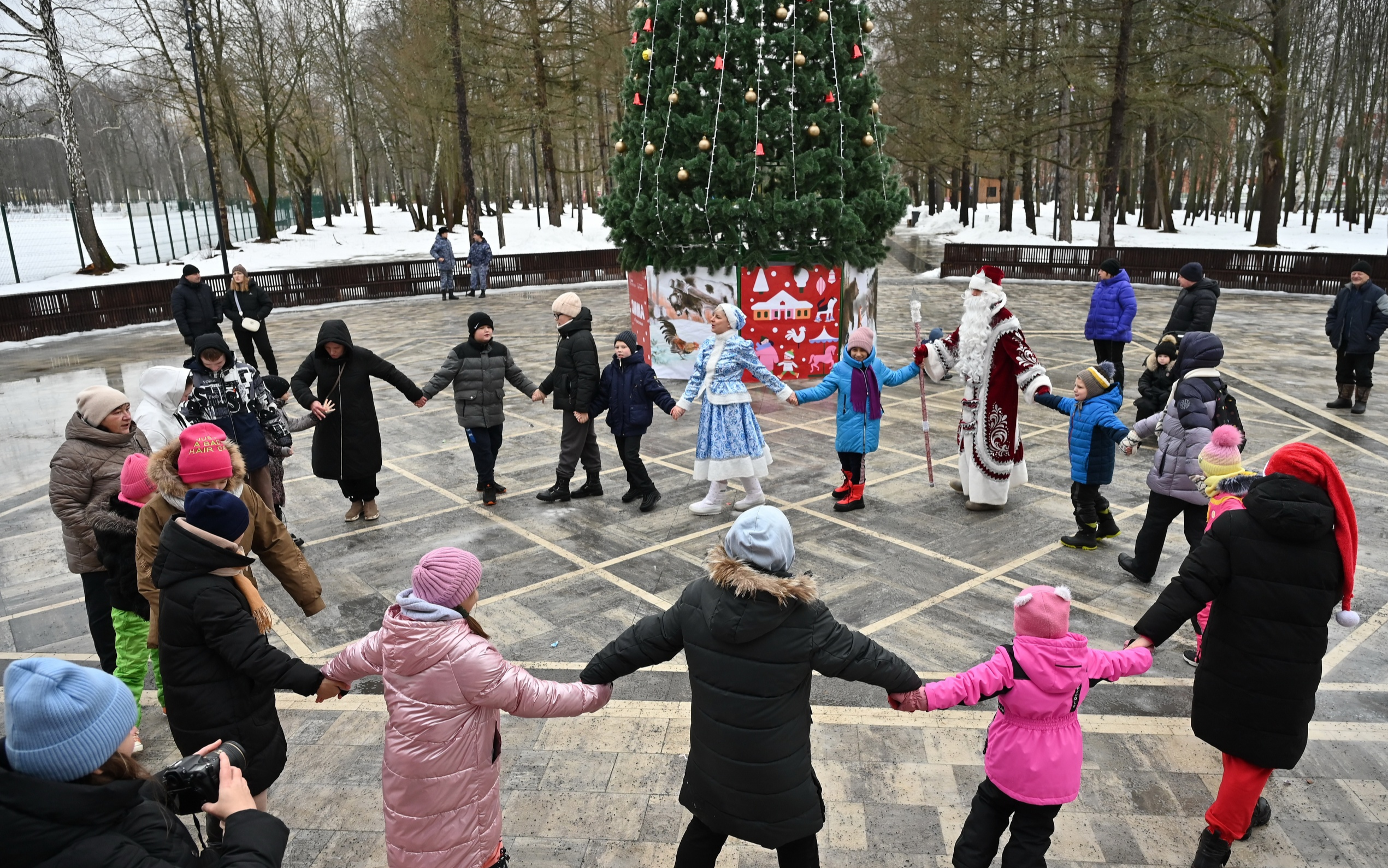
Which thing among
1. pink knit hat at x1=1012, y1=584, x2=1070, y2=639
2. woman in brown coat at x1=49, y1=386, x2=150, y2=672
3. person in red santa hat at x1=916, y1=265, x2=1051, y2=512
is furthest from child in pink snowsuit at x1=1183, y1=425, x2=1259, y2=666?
woman in brown coat at x1=49, y1=386, x2=150, y2=672

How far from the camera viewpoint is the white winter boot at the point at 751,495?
7996mm

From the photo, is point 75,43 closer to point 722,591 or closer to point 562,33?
→ point 562,33

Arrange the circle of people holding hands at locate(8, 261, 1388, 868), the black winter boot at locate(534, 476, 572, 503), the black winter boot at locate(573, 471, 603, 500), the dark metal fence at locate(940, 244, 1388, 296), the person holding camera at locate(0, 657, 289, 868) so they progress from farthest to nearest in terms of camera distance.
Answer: the dark metal fence at locate(940, 244, 1388, 296), the black winter boot at locate(573, 471, 603, 500), the black winter boot at locate(534, 476, 572, 503), the circle of people holding hands at locate(8, 261, 1388, 868), the person holding camera at locate(0, 657, 289, 868)

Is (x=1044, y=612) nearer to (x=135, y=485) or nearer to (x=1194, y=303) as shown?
(x=135, y=485)

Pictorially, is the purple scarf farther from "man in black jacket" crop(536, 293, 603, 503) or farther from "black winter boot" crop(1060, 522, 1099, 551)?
"man in black jacket" crop(536, 293, 603, 503)

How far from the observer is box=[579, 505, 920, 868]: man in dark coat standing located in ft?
9.32

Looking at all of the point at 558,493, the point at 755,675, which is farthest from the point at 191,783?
the point at 558,493

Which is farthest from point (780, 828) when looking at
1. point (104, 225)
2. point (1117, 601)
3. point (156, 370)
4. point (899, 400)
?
point (104, 225)

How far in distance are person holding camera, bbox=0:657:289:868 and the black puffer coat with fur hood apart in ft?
4.58

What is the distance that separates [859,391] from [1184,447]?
8.94 feet

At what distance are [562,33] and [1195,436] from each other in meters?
28.6

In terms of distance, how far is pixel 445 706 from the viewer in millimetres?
3043

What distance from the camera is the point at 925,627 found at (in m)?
5.93

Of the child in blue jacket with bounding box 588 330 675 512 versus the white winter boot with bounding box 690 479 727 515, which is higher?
the child in blue jacket with bounding box 588 330 675 512
